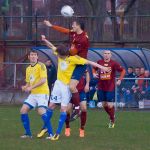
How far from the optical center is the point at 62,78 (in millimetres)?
15523

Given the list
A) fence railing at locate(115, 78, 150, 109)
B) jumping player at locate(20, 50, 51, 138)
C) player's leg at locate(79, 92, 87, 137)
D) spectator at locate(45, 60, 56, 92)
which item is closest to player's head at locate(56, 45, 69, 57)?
jumping player at locate(20, 50, 51, 138)

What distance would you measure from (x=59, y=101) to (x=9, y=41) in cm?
2197

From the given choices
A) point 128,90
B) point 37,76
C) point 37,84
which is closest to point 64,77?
point 37,76

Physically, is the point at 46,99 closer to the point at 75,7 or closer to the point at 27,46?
the point at 27,46

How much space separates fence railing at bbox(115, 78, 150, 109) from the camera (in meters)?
27.2

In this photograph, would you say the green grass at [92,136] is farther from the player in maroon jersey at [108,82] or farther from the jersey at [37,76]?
the jersey at [37,76]

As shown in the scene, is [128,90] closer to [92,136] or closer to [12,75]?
[12,75]

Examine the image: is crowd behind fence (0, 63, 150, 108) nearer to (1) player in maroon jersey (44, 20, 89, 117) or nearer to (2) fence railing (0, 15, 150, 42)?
(2) fence railing (0, 15, 150, 42)

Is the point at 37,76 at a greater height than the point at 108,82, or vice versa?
the point at 37,76

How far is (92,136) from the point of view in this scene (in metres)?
16.0

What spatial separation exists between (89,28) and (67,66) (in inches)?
799

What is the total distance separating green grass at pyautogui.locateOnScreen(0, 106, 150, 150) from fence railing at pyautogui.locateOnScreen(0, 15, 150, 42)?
14.6 meters

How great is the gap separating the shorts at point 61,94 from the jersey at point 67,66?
0.35 ft

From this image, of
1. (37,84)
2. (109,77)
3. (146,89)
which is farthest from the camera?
(146,89)
